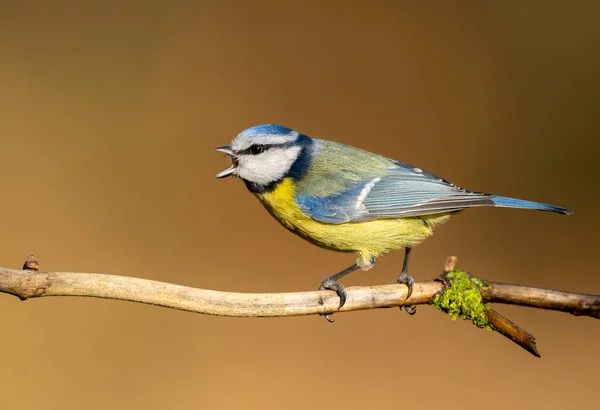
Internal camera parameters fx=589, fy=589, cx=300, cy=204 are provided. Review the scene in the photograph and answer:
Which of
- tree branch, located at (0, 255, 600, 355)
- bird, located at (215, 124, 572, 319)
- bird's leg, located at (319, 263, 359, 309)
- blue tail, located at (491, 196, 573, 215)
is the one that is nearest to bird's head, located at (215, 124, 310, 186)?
bird, located at (215, 124, 572, 319)

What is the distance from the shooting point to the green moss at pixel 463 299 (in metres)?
1.28

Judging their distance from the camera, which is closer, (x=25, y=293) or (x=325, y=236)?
(x=25, y=293)

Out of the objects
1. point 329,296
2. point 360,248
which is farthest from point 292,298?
point 360,248

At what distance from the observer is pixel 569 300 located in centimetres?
129

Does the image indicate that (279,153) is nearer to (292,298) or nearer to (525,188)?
(292,298)

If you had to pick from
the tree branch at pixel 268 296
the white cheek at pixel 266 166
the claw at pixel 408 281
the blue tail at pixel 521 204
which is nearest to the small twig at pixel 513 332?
the tree branch at pixel 268 296

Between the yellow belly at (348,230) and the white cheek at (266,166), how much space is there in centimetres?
3

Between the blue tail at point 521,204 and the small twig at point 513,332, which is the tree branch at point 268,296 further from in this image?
the blue tail at point 521,204

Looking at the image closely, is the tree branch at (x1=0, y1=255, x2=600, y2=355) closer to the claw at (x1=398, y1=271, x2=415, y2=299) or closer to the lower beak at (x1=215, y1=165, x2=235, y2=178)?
the claw at (x1=398, y1=271, x2=415, y2=299)

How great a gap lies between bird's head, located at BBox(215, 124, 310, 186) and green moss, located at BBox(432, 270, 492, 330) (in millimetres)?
496

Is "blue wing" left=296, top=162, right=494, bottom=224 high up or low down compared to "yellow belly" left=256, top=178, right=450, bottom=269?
up

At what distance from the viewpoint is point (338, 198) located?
1.49 metres

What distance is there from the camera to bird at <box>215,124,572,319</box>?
57.2 inches

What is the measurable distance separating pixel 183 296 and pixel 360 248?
55 centimetres
